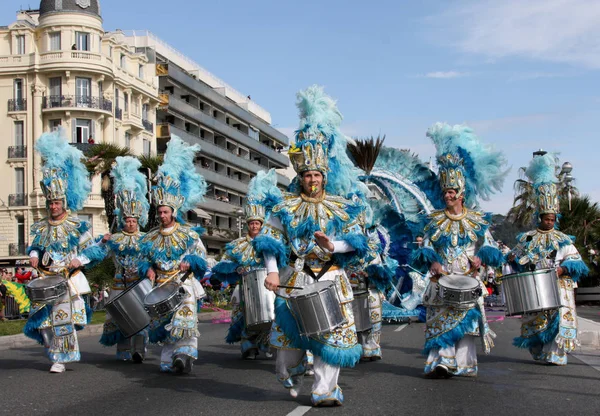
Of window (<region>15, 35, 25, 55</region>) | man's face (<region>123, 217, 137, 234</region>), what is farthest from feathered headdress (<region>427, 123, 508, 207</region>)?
window (<region>15, 35, 25, 55</region>)

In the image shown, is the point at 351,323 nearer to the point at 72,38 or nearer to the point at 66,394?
the point at 66,394

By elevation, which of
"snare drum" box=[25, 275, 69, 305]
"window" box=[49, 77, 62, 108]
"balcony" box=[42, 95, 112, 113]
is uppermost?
"window" box=[49, 77, 62, 108]

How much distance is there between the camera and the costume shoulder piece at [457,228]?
9852mm

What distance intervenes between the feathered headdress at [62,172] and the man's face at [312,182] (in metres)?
4.81

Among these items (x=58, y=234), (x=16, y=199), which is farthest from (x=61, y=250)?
(x=16, y=199)

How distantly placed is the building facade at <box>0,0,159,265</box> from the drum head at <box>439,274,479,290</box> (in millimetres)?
46015

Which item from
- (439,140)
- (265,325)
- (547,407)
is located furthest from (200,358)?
(547,407)

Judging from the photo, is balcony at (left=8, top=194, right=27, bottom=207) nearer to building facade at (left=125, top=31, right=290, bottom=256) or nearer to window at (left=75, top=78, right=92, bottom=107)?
window at (left=75, top=78, right=92, bottom=107)

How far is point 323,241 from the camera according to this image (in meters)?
7.68

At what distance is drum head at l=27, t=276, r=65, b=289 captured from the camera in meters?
10.8

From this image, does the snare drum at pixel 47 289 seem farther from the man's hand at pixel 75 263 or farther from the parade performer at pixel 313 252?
the parade performer at pixel 313 252

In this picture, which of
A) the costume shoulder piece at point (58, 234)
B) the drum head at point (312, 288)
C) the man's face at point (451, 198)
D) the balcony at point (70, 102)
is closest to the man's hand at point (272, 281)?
the drum head at point (312, 288)

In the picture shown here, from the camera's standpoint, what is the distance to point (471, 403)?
796cm

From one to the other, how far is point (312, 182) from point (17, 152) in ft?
164
